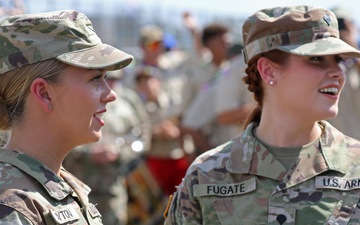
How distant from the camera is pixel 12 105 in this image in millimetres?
4258

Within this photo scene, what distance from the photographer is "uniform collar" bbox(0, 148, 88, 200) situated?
13.5ft

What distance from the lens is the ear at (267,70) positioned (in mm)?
4902

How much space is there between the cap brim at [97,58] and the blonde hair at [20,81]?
0.20 ft

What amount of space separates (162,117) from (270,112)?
566 cm

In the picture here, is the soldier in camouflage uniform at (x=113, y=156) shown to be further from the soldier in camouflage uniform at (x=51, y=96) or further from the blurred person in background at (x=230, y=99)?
the soldier in camouflage uniform at (x=51, y=96)

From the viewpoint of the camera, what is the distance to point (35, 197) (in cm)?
402

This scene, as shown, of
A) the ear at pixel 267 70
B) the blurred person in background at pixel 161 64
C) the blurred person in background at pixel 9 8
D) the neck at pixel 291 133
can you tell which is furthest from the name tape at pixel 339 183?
the blurred person in background at pixel 161 64

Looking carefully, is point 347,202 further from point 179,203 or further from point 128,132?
point 128,132

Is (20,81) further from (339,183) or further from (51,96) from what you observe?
(339,183)

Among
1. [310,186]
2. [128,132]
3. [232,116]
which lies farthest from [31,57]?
[128,132]

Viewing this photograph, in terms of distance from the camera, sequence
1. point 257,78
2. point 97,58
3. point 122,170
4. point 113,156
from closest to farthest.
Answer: point 97,58
point 257,78
point 113,156
point 122,170

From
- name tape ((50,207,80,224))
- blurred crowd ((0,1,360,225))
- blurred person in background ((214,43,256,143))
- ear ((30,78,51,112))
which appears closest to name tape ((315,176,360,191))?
name tape ((50,207,80,224))

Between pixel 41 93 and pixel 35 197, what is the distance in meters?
0.48

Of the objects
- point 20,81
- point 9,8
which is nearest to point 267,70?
point 20,81
